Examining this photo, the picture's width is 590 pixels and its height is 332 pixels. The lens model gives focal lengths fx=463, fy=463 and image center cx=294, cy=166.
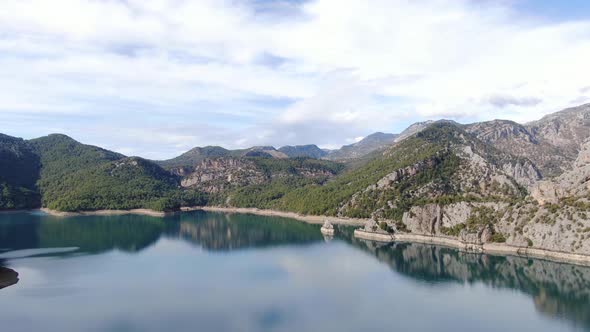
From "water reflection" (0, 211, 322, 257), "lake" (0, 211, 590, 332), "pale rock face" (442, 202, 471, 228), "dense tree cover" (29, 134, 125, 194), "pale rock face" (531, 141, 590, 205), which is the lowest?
"lake" (0, 211, 590, 332)

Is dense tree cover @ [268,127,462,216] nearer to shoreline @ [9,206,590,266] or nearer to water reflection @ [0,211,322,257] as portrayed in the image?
shoreline @ [9,206,590,266]

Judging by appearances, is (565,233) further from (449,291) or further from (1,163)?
(1,163)

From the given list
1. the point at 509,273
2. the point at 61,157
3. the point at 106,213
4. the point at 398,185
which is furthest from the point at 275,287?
the point at 61,157

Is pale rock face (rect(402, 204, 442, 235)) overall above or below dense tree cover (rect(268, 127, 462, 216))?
below

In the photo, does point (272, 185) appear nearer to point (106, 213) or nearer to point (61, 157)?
point (106, 213)

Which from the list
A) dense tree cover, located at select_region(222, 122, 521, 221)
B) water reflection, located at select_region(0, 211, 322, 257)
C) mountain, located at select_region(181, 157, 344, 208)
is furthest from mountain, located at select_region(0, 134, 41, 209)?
dense tree cover, located at select_region(222, 122, 521, 221)

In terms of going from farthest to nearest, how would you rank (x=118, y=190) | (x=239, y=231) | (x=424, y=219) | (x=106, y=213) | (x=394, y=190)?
(x=118, y=190)
(x=106, y=213)
(x=394, y=190)
(x=239, y=231)
(x=424, y=219)

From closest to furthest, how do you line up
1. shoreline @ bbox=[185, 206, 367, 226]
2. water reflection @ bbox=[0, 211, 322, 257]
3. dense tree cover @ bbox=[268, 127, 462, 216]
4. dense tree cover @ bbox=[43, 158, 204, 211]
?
1. water reflection @ bbox=[0, 211, 322, 257]
2. shoreline @ bbox=[185, 206, 367, 226]
3. dense tree cover @ bbox=[268, 127, 462, 216]
4. dense tree cover @ bbox=[43, 158, 204, 211]
